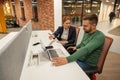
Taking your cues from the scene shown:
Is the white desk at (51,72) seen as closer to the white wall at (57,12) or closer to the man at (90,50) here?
the man at (90,50)

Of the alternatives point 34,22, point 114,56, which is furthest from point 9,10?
point 114,56

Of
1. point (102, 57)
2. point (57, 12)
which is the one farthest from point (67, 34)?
point (57, 12)

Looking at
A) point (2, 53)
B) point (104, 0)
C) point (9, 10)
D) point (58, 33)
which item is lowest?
point (58, 33)

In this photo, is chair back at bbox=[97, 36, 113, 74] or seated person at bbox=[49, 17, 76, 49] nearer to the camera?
chair back at bbox=[97, 36, 113, 74]

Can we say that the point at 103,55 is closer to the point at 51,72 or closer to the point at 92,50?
the point at 92,50

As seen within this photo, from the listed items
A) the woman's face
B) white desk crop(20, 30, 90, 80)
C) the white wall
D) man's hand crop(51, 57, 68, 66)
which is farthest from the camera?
the white wall

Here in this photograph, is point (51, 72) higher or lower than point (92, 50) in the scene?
lower

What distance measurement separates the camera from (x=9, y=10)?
33.2ft

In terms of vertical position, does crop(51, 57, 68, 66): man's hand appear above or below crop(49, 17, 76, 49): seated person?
below

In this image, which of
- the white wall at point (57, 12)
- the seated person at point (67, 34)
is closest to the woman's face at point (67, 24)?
the seated person at point (67, 34)

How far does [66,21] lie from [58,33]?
15.5 inches

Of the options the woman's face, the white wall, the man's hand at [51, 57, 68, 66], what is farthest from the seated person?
the white wall

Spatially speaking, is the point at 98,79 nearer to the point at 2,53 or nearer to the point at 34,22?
the point at 2,53

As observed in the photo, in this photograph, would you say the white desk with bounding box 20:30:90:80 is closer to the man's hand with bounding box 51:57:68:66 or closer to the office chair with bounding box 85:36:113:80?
the man's hand with bounding box 51:57:68:66
